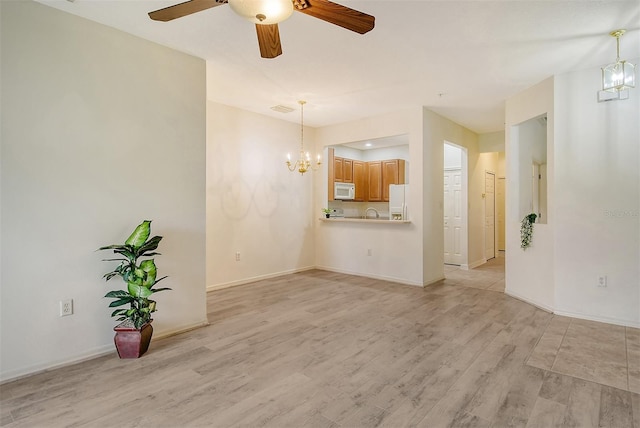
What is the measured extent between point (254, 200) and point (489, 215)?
5701mm

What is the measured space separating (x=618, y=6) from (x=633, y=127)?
1.53m

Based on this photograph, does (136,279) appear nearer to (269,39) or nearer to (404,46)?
(269,39)

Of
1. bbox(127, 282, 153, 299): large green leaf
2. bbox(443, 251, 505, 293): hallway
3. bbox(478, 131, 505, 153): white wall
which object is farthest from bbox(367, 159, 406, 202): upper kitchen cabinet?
bbox(127, 282, 153, 299): large green leaf

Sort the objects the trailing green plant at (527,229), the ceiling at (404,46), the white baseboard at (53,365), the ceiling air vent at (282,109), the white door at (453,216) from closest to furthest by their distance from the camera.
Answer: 1. the white baseboard at (53,365)
2. the ceiling at (404,46)
3. the trailing green plant at (527,229)
4. the ceiling air vent at (282,109)
5. the white door at (453,216)

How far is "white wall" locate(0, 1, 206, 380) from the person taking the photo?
93.5 inches

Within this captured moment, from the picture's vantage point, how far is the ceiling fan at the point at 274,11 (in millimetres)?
1812

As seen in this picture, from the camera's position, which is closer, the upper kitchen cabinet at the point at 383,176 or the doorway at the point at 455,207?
the doorway at the point at 455,207

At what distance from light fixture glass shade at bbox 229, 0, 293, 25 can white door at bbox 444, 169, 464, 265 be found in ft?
19.8

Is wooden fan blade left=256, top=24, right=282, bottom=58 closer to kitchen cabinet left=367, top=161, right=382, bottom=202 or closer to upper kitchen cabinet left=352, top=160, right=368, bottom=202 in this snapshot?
upper kitchen cabinet left=352, top=160, right=368, bottom=202

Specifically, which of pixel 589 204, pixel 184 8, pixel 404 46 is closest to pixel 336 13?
pixel 184 8

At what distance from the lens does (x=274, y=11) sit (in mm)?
1858

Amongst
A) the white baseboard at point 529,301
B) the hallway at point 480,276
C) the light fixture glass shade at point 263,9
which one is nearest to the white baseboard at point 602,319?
the white baseboard at point 529,301

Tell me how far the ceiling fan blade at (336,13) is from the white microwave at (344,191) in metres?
4.68

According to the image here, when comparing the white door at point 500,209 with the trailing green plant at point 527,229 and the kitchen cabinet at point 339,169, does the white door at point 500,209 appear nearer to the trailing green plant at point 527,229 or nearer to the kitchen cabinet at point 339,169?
the kitchen cabinet at point 339,169
